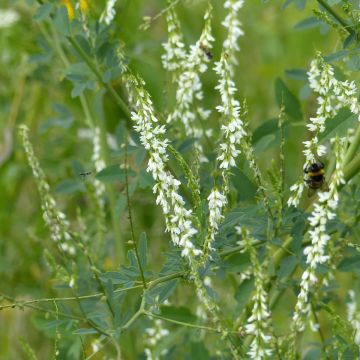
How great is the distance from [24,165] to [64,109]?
27.5 inches

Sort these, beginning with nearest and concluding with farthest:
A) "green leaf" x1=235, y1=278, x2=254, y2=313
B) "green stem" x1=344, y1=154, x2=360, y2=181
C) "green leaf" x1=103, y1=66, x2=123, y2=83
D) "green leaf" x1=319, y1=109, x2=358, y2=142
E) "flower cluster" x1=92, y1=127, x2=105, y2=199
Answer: "green leaf" x1=319, y1=109, x2=358, y2=142
"green stem" x1=344, y1=154, x2=360, y2=181
"green leaf" x1=235, y1=278, x2=254, y2=313
"green leaf" x1=103, y1=66, x2=123, y2=83
"flower cluster" x1=92, y1=127, x2=105, y2=199

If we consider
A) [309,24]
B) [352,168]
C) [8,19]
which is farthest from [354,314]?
[8,19]

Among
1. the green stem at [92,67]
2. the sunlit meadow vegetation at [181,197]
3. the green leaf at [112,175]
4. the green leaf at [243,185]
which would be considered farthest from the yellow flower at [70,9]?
the green leaf at [243,185]

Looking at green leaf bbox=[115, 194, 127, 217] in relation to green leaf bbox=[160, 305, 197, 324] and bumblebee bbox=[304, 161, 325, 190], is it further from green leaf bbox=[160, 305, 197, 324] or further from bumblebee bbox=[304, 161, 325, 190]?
bumblebee bbox=[304, 161, 325, 190]

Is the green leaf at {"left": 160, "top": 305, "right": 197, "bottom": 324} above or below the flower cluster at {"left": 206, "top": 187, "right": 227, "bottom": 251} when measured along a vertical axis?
below

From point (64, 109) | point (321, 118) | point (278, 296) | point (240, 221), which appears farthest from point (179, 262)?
point (64, 109)

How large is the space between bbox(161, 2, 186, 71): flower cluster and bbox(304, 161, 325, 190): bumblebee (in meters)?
0.46

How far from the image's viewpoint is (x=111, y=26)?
6.63ft

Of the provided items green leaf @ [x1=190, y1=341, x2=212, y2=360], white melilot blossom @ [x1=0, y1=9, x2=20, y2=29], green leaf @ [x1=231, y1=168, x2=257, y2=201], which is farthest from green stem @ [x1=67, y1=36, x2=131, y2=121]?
white melilot blossom @ [x1=0, y1=9, x2=20, y2=29]

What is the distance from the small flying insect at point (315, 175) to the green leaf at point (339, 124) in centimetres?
7

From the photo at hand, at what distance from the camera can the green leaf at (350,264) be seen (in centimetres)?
169

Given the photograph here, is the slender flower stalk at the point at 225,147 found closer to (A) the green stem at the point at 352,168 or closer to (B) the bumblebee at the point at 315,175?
(B) the bumblebee at the point at 315,175

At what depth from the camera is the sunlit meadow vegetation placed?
1.46 metres

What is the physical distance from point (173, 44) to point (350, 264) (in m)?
0.63
